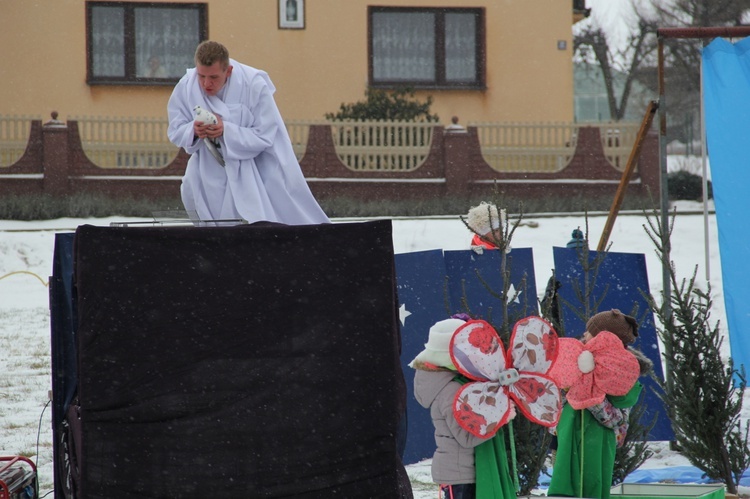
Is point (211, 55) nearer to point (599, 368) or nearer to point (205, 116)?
point (205, 116)

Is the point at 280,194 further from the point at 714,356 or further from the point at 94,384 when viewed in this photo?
the point at 714,356

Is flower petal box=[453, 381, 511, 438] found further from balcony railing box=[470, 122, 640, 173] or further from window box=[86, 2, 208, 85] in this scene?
window box=[86, 2, 208, 85]

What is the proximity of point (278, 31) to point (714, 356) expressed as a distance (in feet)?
56.4

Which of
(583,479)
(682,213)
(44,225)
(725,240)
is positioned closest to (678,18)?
(682,213)

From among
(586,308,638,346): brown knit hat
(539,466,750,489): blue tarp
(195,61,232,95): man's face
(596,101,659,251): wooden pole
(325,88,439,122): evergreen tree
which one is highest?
(325,88,439,122): evergreen tree

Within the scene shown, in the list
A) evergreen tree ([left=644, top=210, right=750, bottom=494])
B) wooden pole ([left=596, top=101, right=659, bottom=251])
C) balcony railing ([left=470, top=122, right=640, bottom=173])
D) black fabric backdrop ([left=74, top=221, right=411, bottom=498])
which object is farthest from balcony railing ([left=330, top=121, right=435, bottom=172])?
black fabric backdrop ([left=74, top=221, right=411, bottom=498])

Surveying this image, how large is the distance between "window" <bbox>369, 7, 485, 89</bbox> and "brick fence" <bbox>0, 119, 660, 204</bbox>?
3.37 m

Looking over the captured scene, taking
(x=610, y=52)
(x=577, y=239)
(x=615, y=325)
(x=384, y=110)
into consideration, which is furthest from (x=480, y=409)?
(x=610, y=52)

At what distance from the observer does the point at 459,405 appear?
3689 mm

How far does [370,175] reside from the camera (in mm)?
18641

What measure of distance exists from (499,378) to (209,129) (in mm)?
1838

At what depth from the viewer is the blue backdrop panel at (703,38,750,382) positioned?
6.22m

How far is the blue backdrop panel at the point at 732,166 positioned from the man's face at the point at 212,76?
120 inches

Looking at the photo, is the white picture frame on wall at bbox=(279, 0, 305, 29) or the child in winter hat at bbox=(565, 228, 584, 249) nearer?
the child in winter hat at bbox=(565, 228, 584, 249)
